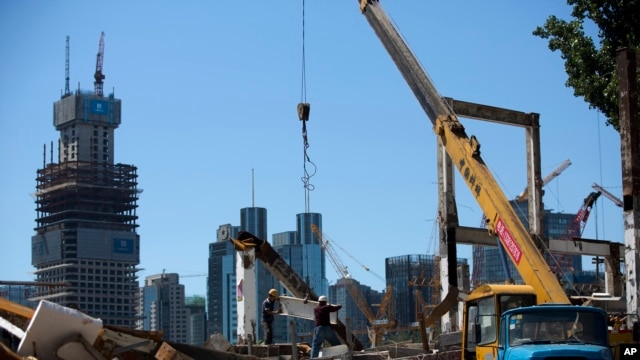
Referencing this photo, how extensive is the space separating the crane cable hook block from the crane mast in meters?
3.16

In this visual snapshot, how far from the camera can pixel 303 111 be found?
103 ft

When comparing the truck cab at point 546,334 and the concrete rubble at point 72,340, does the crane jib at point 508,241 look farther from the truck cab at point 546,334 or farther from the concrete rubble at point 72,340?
the concrete rubble at point 72,340

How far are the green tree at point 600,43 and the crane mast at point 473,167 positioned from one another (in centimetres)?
825

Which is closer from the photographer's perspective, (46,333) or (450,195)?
(46,333)

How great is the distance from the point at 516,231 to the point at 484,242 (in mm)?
11233

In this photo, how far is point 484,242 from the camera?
34250 millimetres

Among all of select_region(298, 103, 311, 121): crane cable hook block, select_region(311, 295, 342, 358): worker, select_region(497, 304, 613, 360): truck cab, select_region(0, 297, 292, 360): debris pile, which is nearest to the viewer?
select_region(0, 297, 292, 360): debris pile

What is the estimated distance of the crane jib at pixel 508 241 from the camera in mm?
22922

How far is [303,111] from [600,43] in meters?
12.3

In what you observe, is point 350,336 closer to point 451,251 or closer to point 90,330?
point 90,330

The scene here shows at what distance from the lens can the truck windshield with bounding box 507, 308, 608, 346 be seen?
17453mm

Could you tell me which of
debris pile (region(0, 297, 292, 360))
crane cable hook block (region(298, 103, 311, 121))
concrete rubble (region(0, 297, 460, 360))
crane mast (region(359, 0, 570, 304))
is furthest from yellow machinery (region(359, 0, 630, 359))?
debris pile (region(0, 297, 292, 360))

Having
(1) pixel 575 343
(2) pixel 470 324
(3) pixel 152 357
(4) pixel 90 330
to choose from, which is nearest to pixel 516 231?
(2) pixel 470 324

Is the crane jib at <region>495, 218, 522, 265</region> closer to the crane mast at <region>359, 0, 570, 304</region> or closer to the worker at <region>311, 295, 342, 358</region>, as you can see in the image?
the crane mast at <region>359, 0, 570, 304</region>
